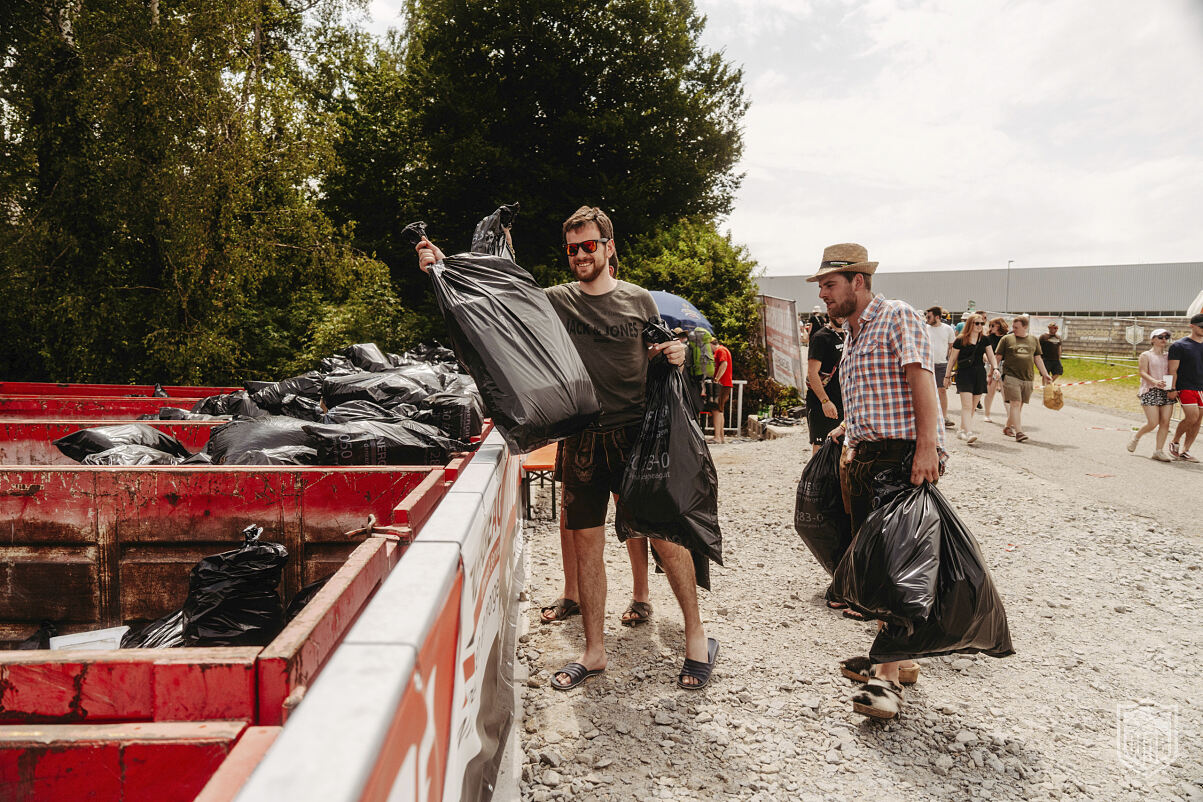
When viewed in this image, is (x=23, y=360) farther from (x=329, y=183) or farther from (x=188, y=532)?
(x=188, y=532)

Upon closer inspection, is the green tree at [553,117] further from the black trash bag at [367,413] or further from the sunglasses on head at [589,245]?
the sunglasses on head at [589,245]

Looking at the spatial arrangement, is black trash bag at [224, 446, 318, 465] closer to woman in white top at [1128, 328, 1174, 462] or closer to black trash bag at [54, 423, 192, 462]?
black trash bag at [54, 423, 192, 462]

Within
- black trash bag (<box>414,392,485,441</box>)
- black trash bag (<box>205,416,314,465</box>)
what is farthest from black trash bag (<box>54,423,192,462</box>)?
black trash bag (<box>414,392,485,441</box>)

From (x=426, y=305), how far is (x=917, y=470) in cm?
1572

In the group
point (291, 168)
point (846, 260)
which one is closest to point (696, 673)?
point (846, 260)

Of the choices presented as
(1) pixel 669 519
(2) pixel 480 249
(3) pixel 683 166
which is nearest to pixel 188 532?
(2) pixel 480 249

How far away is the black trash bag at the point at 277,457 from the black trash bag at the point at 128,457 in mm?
363

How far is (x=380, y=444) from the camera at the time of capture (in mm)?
3277

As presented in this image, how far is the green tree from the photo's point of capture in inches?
647

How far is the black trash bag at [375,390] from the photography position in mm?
4398

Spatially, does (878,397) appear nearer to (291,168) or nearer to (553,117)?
(291,168)

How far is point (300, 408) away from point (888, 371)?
381 cm

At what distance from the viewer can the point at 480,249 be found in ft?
9.69

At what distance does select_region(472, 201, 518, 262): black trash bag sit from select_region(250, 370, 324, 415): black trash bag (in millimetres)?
2651
